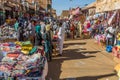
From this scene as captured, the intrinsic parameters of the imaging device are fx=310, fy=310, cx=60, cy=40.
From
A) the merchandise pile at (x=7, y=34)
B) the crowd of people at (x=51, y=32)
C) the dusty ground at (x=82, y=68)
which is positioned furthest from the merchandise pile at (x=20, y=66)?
the merchandise pile at (x=7, y=34)

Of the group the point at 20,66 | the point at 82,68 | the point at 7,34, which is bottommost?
the point at 82,68

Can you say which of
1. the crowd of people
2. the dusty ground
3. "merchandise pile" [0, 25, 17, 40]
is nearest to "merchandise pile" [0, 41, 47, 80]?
the dusty ground

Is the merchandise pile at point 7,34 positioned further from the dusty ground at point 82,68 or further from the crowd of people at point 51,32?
the dusty ground at point 82,68

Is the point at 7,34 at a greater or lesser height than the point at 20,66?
greater

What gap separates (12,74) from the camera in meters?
7.78

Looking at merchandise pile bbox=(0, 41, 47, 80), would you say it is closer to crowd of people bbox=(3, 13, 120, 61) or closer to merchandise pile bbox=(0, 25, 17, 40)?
crowd of people bbox=(3, 13, 120, 61)

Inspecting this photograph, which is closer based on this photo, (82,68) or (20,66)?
(20,66)

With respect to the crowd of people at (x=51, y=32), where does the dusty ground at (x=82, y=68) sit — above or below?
below

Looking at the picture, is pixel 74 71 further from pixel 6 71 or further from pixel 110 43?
pixel 110 43

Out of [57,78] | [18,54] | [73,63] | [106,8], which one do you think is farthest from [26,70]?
[106,8]

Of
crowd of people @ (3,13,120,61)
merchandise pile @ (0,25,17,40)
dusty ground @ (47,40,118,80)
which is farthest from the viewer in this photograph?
merchandise pile @ (0,25,17,40)

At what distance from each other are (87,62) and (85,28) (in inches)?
643

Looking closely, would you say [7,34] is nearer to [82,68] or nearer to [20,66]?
[82,68]

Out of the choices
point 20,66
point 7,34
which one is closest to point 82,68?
point 20,66
